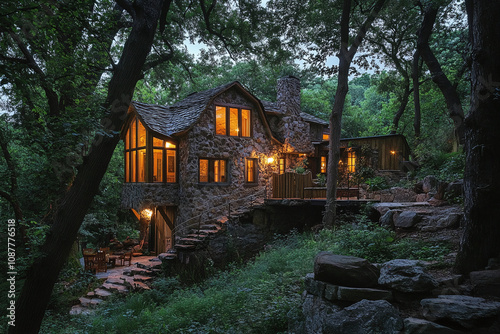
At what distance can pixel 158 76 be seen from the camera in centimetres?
1806

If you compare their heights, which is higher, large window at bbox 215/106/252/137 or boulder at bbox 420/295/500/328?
large window at bbox 215/106/252/137

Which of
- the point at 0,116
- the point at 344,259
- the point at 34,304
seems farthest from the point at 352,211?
the point at 0,116

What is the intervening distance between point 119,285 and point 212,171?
6.55 m

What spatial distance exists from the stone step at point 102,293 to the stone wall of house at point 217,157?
172 inches

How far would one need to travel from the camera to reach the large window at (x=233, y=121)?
16.0 metres

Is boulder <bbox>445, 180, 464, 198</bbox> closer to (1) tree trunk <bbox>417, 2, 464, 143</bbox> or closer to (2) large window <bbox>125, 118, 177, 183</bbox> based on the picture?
(1) tree trunk <bbox>417, 2, 464, 143</bbox>

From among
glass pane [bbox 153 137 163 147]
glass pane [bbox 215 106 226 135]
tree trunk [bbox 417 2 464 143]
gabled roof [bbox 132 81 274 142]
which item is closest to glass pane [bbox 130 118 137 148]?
gabled roof [bbox 132 81 274 142]

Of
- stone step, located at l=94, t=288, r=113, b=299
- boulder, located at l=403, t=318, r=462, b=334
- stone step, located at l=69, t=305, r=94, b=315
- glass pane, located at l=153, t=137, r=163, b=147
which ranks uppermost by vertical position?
glass pane, located at l=153, t=137, r=163, b=147

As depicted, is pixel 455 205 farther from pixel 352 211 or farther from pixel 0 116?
pixel 0 116

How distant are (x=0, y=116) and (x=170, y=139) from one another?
722 cm

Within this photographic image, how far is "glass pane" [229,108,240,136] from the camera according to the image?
16250 millimetres

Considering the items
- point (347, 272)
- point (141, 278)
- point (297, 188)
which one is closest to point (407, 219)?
point (347, 272)

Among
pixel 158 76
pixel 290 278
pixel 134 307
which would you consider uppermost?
pixel 158 76

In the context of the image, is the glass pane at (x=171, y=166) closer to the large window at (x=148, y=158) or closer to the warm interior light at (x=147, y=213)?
the large window at (x=148, y=158)
